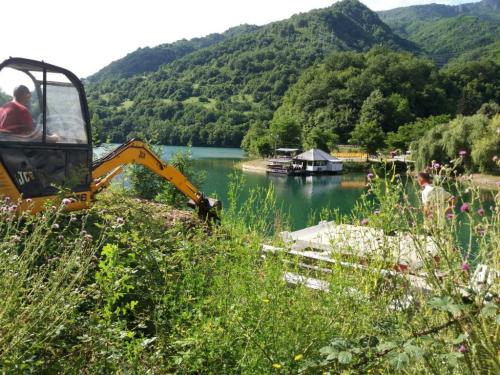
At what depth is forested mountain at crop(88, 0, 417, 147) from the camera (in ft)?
385

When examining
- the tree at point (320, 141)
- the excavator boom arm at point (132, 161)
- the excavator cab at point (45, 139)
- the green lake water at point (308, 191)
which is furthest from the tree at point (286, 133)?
the excavator cab at point (45, 139)

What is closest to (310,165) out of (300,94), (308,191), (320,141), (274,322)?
(308,191)

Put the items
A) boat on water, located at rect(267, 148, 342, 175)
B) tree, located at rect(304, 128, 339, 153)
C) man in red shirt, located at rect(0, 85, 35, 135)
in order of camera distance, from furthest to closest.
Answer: tree, located at rect(304, 128, 339, 153) → boat on water, located at rect(267, 148, 342, 175) → man in red shirt, located at rect(0, 85, 35, 135)

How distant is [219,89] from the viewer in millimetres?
153250

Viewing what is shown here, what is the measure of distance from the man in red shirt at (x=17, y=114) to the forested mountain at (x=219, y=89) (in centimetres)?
8829

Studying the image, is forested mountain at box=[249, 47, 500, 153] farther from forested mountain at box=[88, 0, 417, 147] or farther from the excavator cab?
the excavator cab

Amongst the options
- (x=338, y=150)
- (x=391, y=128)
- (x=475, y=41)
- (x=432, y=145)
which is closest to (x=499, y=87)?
(x=391, y=128)

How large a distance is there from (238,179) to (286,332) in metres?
2.01

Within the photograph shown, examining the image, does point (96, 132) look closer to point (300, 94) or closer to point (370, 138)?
point (370, 138)

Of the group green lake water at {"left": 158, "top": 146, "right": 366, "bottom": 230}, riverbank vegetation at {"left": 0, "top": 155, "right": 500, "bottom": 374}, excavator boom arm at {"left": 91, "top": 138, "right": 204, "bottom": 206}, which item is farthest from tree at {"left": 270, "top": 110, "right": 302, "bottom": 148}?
riverbank vegetation at {"left": 0, "top": 155, "right": 500, "bottom": 374}

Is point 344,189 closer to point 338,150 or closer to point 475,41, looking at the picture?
point 338,150

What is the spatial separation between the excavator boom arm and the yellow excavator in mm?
377

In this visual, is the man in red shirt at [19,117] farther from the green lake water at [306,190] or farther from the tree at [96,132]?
the green lake water at [306,190]

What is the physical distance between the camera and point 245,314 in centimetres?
250
